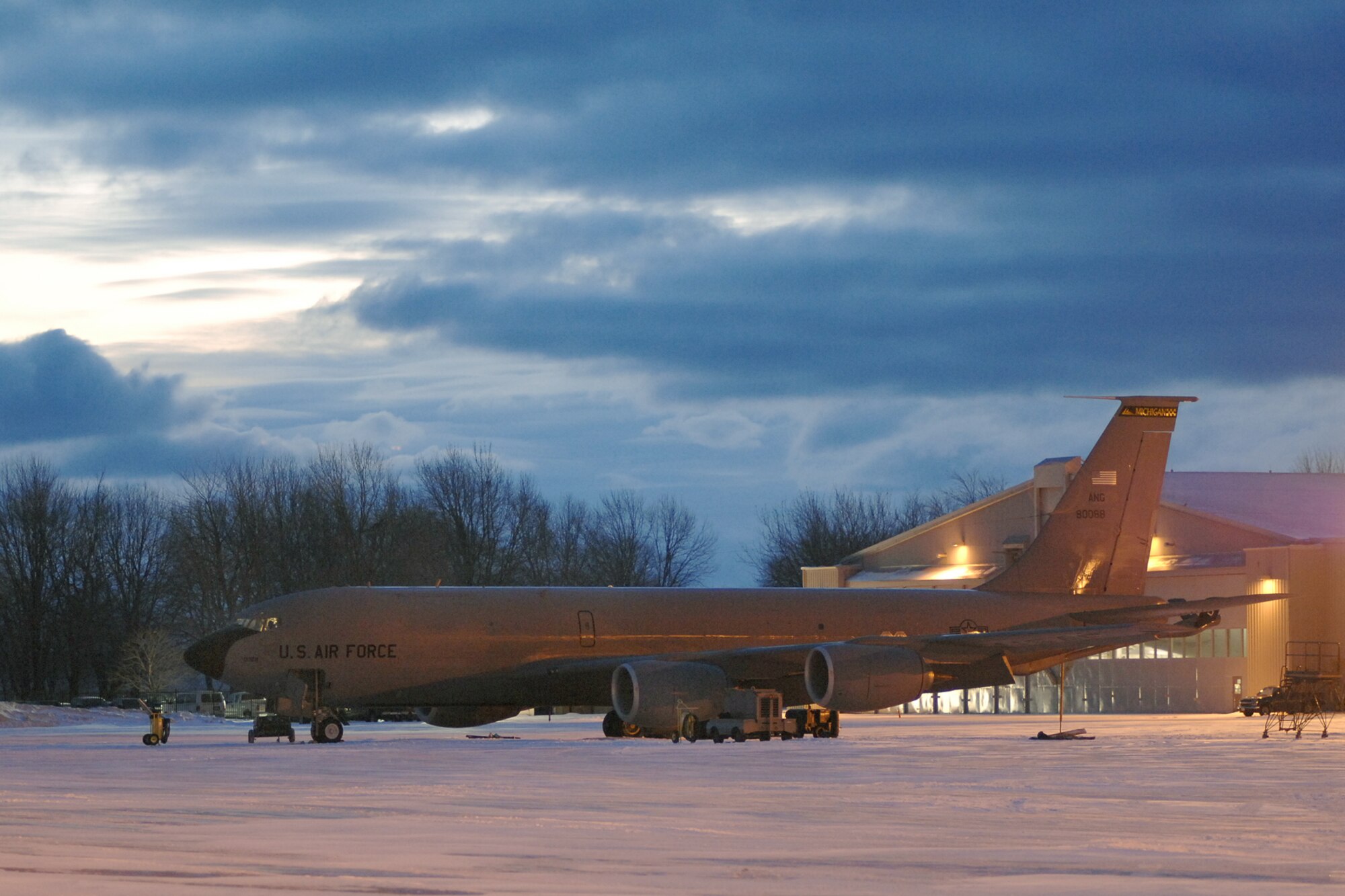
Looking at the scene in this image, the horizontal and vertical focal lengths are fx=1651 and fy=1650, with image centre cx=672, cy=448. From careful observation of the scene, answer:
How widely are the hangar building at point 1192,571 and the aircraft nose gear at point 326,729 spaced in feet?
82.9

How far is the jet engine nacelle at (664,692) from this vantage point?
31094 millimetres

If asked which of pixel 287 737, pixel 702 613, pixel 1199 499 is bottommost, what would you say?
pixel 287 737

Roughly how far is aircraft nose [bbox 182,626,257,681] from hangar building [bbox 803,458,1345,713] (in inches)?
1045

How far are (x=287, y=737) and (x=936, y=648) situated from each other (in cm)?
1388

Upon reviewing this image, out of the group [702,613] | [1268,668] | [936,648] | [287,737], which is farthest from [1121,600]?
[287,737]

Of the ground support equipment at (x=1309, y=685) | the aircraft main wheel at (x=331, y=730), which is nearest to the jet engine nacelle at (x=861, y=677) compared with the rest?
the aircraft main wheel at (x=331, y=730)

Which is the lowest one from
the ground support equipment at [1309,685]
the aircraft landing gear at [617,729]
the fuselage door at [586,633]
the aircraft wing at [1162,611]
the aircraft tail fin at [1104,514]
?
the aircraft landing gear at [617,729]

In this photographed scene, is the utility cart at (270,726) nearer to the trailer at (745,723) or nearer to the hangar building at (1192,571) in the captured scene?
the trailer at (745,723)

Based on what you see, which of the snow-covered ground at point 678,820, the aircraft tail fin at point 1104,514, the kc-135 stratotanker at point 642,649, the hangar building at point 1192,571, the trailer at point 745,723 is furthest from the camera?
the hangar building at point 1192,571

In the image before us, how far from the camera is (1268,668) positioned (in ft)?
168

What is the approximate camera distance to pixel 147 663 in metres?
79.8

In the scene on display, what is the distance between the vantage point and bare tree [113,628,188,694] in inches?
3123

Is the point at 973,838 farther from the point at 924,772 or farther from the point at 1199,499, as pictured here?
the point at 1199,499

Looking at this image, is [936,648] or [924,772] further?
[936,648]
